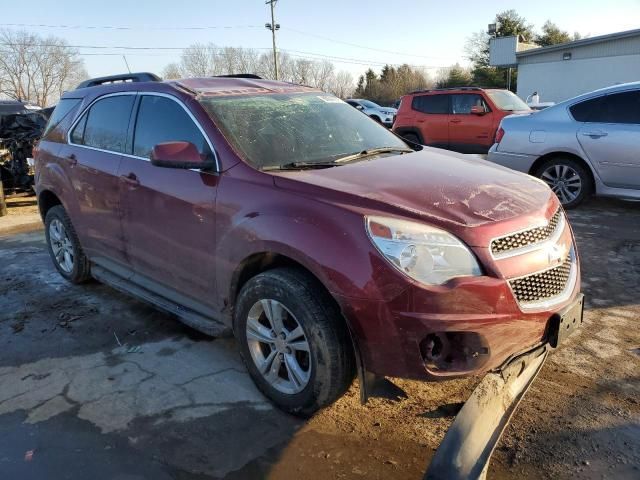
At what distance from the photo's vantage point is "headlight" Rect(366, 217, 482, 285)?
7.98 ft

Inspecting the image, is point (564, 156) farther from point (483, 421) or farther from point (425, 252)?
point (483, 421)

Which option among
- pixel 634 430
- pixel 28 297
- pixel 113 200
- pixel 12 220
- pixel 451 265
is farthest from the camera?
pixel 12 220

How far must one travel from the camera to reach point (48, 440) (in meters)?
2.82

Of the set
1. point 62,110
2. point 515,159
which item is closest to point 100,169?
point 62,110

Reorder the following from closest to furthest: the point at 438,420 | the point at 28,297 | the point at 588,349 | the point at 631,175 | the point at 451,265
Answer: the point at 451,265 → the point at 438,420 → the point at 588,349 → the point at 28,297 → the point at 631,175

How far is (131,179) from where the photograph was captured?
380cm

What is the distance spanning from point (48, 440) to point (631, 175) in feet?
22.1

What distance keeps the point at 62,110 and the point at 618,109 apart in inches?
253

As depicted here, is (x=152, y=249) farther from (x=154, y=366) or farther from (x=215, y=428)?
(x=215, y=428)

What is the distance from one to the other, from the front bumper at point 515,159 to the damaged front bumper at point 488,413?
5019 mm

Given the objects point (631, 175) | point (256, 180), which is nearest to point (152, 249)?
point (256, 180)

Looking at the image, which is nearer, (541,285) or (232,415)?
(541,285)

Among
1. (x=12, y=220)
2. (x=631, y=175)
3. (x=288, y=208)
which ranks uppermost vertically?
(x=288, y=208)

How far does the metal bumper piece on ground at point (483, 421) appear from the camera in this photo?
2174 mm
